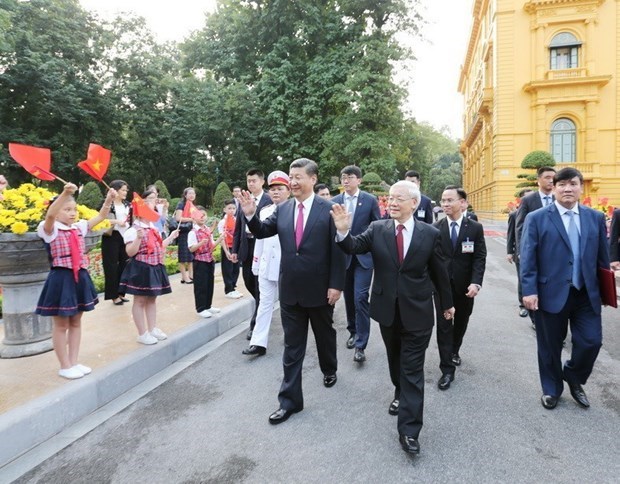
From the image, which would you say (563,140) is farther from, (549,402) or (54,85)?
(549,402)

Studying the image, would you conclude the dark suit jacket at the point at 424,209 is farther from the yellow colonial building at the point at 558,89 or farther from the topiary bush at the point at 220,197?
the yellow colonial building at the point at 558,89

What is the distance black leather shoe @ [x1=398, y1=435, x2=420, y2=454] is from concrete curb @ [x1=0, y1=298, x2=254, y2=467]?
2712mm

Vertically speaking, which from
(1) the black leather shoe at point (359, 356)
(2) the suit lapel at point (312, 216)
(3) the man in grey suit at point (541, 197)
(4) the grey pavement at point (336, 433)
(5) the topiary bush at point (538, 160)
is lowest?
(4) the grey pavement at point (336, 433)

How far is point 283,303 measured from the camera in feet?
12.8

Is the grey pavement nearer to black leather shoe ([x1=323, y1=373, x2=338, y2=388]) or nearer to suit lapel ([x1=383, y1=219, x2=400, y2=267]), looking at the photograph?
black leather shoe ([x1=323, y1=373, x2=338, y2=388])

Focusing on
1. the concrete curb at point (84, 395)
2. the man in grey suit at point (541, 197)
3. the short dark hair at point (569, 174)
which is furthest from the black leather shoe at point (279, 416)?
the man in grey suit at point (541, 197)

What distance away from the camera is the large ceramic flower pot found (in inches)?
183

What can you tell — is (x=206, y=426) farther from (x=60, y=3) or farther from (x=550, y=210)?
(x=60, y=3)

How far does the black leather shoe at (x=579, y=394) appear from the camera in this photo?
148 inches

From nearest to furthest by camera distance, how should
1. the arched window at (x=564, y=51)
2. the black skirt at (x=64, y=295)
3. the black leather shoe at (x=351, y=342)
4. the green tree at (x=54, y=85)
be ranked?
the black skirt at (x=64, y=295), the black leather shoe at (x=351, y=342), the green tree at (x=54, y=85), the arched window at (x=564, y=51)

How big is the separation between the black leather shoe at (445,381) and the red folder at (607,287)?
1504mm

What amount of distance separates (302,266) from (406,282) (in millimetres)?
944

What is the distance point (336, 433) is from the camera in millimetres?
3379

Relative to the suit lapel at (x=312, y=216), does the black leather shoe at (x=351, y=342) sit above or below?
below
